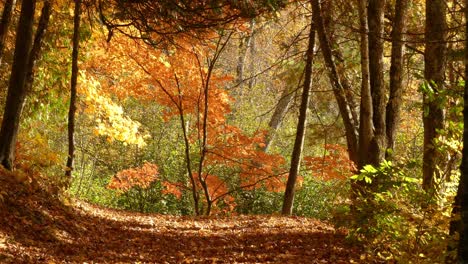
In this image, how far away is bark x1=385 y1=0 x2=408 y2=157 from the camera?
8312 mm

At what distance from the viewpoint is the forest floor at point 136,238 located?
6.50 metres

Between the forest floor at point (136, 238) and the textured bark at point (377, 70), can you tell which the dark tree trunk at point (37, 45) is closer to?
the forest floor at point (136, 238)

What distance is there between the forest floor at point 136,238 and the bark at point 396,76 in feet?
6.10

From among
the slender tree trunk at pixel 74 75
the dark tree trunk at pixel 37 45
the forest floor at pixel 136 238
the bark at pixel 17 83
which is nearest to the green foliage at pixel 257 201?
the forest floor at pixel 136 238

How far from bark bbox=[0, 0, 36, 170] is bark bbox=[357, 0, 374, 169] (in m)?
4.88

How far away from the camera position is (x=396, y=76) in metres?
8.52

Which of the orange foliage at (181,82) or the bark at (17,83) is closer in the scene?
the bark at (17,83)

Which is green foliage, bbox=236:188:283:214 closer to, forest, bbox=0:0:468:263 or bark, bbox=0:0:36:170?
forest, bbox=0:0:468:263

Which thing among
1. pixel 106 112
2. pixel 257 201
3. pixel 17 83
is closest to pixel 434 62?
pixel 17 83

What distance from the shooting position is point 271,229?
9.27 meters

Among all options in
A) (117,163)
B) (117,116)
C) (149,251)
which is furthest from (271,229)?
(117,163)

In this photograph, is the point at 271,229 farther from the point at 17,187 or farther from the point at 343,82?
the point at 17,187

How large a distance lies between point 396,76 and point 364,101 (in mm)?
744

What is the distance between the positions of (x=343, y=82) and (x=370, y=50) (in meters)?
→ 1.41
